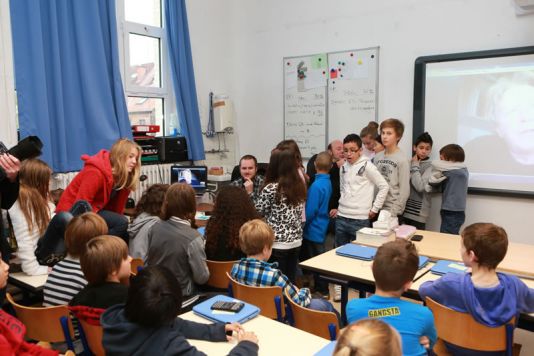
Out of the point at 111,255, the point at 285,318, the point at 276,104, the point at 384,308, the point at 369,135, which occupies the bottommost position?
the point at 285,318

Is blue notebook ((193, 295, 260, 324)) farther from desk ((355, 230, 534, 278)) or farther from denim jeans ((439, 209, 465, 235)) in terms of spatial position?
denim jeans ((439, 209, 465, 235))

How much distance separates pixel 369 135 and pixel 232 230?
7.04 ft

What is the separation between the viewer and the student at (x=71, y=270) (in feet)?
7.11

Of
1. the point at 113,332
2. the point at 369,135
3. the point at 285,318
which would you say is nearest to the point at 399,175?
the point at 369,135

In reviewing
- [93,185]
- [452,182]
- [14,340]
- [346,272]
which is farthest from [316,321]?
[452,182]

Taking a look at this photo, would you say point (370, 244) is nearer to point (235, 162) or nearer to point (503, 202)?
point (503, 202)

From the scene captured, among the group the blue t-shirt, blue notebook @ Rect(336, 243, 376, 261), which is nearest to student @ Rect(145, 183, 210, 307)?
blue notebook @ Rect(336, 243, 376, 261)

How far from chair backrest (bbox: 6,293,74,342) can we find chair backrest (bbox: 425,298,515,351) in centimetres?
162

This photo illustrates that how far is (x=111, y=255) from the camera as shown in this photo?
73.4 inches

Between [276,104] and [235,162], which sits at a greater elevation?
[276,104]

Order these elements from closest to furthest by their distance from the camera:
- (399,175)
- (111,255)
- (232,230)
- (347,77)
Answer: (111,255)
(232,230)
(399,175)
(347,77)

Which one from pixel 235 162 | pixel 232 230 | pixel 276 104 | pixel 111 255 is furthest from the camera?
pixel 235 162

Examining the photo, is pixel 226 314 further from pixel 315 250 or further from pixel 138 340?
pixel 315 250

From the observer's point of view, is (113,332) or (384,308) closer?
(113,332)
